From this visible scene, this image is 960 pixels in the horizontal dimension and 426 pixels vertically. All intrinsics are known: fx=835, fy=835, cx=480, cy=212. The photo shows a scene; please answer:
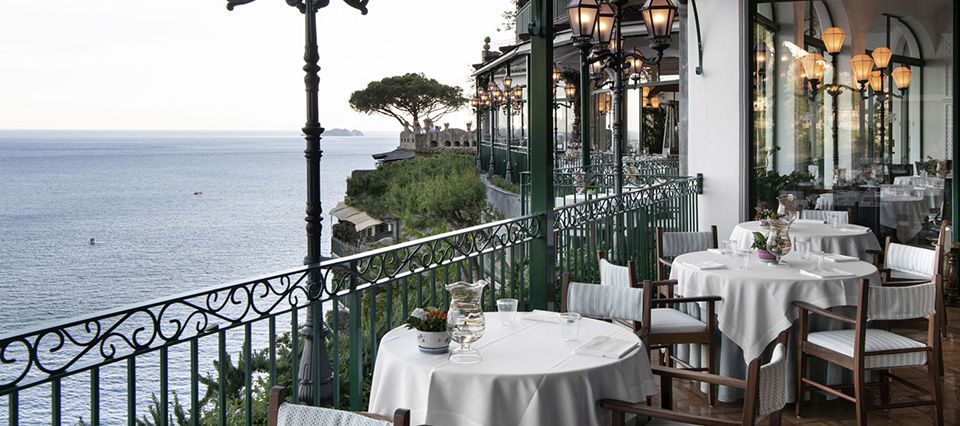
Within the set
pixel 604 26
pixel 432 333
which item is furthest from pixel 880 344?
pixel 604 26

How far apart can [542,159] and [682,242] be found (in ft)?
5.41

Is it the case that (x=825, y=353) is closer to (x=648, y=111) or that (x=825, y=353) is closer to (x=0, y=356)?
(x=0, y=356)

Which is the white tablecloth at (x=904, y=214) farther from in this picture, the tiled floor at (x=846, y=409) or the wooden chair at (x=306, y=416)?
the wooden chair at (x=306, y=416)

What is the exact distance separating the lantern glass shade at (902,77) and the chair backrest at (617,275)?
5.44 m

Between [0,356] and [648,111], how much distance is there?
27.5m

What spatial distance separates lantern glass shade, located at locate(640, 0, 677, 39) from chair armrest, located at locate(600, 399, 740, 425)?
4587mm

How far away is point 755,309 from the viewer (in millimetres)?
4922

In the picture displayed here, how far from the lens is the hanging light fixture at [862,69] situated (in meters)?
8.89

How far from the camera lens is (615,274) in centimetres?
494

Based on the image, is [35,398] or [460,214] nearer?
[35,398]

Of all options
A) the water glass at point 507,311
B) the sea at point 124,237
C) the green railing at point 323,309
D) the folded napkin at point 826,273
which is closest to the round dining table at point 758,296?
the folded napkin at point 826,273

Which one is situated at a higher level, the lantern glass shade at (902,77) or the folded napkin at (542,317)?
the lantern glass shade at (902,77)

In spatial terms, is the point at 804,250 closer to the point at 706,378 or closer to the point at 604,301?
the point at 604,301

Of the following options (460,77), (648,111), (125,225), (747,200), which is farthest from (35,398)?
(460,77)
